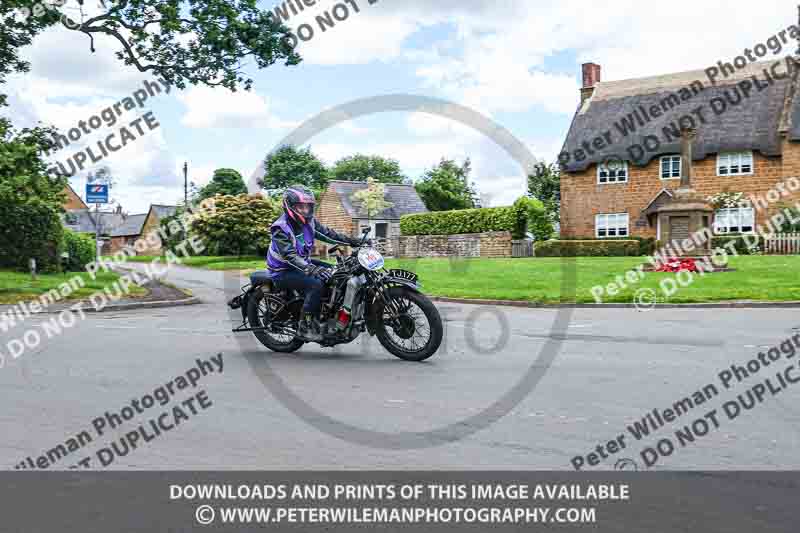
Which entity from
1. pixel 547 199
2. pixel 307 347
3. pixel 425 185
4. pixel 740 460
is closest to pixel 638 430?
pixel 740 460

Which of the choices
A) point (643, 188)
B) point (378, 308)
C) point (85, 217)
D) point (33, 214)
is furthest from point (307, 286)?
point (85, 217)

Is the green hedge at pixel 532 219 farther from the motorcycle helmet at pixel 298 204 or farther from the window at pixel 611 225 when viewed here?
the motorcycle helmet at pixel 298 204

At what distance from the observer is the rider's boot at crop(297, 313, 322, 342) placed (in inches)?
376

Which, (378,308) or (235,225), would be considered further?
(235,225)

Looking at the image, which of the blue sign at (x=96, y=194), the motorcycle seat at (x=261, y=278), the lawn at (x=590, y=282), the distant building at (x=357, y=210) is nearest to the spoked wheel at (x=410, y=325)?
the motorcycle seat at (x=261, y=278)

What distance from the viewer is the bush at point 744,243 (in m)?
38.7

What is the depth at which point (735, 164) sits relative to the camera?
155 feet

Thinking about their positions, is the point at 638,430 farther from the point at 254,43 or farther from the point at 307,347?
the point at 254,43

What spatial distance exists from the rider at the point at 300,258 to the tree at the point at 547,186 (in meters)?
64.0

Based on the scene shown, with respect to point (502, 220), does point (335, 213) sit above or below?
above

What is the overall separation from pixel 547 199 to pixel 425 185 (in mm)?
15317

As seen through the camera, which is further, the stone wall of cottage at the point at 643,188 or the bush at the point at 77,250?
the stone wall of cottage at the point at 643,188

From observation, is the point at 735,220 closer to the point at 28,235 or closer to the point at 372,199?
the point at 372,199

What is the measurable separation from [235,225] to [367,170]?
51688mm
